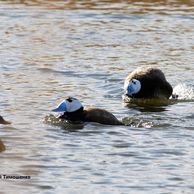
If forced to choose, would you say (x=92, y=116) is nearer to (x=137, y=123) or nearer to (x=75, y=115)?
(x=75, y=115)

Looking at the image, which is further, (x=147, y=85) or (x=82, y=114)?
(x=147, y=85)

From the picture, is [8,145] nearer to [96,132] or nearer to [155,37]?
[96,132]

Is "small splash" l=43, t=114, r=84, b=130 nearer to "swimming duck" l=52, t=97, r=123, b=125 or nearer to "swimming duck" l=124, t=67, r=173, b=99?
"swimming duck" l=52, t=97, r=123, b=125

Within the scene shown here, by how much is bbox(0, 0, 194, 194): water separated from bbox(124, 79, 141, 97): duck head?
0.24 m

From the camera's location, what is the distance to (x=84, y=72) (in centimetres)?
1709

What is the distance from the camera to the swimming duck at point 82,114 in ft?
42.3

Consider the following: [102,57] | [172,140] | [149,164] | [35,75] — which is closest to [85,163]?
[149,164]

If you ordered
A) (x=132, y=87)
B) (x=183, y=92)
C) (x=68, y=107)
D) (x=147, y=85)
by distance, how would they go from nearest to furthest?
(x=68, y=107) < (x=132, y=87) < (x=183, y=92) < (x=147, y=85)

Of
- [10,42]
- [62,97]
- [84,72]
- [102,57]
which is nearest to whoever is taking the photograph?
[62,97]

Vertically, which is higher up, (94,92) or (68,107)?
(68,107)

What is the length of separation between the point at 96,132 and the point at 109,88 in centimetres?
348

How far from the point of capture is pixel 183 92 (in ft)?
50.8

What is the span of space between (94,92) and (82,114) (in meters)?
2.27

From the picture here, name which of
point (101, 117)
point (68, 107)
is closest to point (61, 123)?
point (68, 107)
